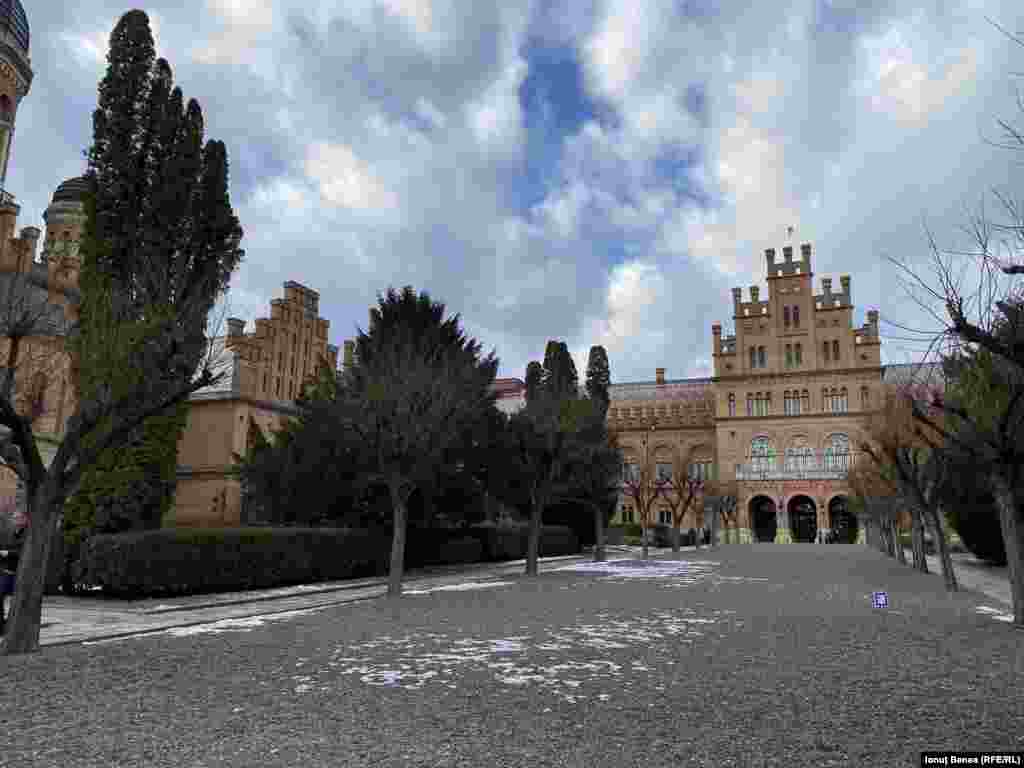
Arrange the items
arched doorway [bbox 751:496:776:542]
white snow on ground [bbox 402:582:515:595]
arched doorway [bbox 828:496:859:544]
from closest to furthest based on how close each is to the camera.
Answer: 1. white snow on ground [bbox 402:582:515:595]
2. arched doorway [bbox 828:496:859:544]
3. arched doorway [bbox 751:496:776:542]

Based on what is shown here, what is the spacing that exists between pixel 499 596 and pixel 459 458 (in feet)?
27.9

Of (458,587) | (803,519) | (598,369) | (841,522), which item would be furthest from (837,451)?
(458,587)

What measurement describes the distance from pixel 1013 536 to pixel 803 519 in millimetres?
66672

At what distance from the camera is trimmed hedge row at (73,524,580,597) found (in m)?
14.9

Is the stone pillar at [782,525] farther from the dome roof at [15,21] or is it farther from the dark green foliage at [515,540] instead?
the dome roof at [15,21]

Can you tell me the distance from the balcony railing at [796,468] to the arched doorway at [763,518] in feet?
9.14

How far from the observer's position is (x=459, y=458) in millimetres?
24375

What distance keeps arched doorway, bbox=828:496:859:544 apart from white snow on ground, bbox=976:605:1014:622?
61.7 metres

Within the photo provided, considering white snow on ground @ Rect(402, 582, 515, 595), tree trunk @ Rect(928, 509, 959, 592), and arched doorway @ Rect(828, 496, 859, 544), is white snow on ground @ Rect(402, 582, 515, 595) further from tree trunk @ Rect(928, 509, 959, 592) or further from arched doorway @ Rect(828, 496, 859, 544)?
arched doorway @ Rect(828, 496, 859, 544)

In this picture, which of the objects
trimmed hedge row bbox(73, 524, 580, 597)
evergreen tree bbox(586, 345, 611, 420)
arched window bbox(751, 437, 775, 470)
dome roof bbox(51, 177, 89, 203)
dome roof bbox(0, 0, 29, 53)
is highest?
dome roof bbox(0, 0, 29, 53)

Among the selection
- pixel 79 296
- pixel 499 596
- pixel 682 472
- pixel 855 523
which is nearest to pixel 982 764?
pixel 499 596

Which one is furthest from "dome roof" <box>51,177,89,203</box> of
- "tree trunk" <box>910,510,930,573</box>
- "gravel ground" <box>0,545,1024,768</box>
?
"tree trunk" <box>910,510,930,573</box>

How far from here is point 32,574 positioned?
29.4 ft

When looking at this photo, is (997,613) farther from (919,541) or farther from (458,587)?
(919,541)
